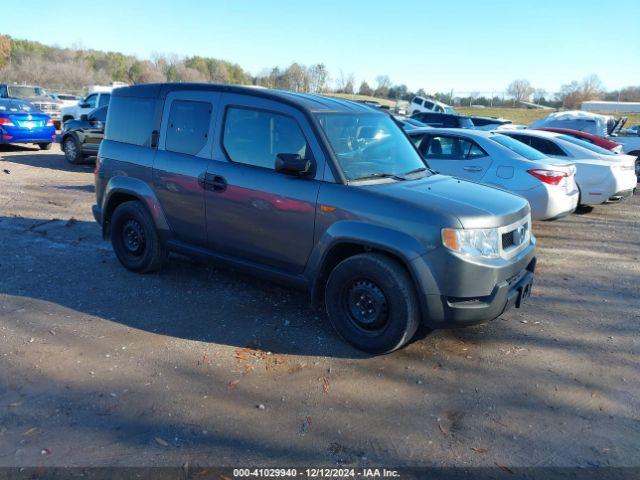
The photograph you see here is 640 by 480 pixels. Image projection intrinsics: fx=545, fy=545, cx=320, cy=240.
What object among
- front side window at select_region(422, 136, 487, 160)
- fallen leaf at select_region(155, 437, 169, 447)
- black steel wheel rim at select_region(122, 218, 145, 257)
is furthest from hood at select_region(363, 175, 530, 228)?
front side window at select_region(422, 136, 487, 160)

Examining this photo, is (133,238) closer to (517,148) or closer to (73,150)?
(517,148)

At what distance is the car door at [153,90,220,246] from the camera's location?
5066 mm

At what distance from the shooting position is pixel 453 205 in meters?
4.05

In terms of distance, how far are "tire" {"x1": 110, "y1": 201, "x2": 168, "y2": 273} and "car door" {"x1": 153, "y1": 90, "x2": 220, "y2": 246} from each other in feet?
1.14

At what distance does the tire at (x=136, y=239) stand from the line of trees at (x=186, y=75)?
34065mm

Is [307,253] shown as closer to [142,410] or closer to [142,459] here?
[142,410]

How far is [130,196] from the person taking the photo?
583 centimetres

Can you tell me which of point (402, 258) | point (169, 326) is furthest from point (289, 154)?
point (169, 326)

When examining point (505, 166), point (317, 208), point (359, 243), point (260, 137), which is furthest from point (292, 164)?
point (505, 166)

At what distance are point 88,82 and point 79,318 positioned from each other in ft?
241

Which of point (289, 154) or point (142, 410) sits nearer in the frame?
point (142, 410)

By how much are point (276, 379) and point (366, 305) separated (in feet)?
3.02

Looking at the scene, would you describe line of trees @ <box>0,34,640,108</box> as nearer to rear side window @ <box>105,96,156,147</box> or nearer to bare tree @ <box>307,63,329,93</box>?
bare tree @ <box>307,63,329,93</box>

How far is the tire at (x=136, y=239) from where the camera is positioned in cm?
560
